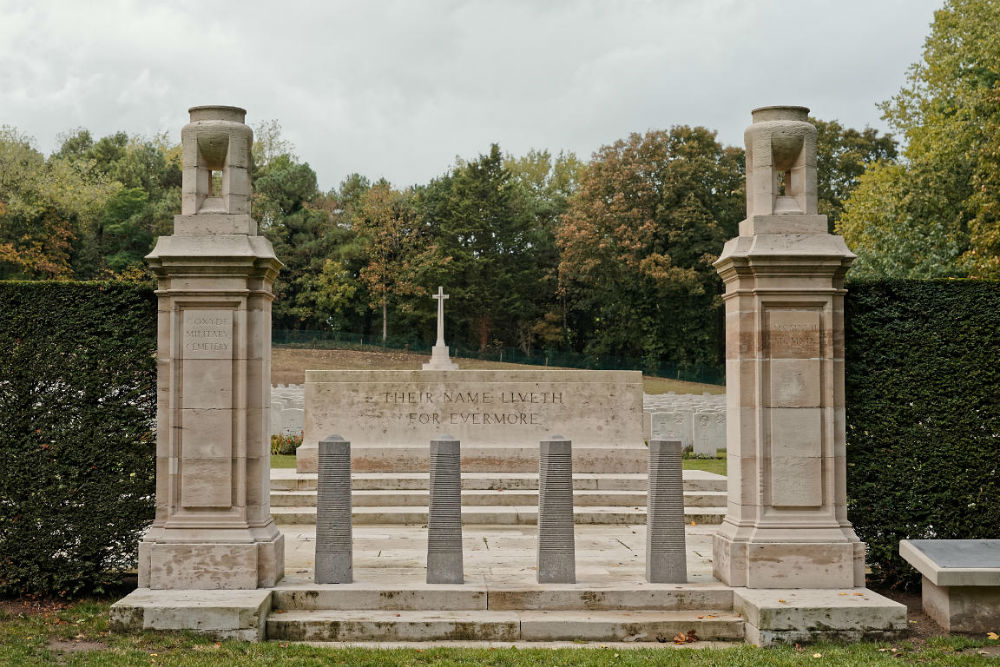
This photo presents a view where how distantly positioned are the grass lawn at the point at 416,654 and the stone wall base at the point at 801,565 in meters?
0.71

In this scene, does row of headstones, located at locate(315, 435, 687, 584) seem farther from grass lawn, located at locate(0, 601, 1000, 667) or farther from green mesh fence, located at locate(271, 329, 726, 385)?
green mesh fence, located at locate(271, 329, 726, 385)

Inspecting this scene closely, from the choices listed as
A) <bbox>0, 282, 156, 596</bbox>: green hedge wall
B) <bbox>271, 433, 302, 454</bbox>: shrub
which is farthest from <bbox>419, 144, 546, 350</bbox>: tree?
<bbox>0, 282, 156, 596</bbox>: green hedge wall

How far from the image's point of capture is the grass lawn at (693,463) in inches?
669

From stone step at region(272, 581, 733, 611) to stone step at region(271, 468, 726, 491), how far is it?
17.8 feet

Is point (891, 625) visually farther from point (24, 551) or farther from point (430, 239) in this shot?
point (430, 239)

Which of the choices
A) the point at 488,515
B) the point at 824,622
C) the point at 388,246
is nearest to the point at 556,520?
the point at 824,622

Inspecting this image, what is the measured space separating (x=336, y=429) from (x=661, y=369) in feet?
121

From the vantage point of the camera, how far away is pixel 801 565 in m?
7.43

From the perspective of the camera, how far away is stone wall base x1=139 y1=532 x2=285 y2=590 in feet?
23.9

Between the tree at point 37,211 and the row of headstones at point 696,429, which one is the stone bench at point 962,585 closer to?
the row of headstones at point 696,429

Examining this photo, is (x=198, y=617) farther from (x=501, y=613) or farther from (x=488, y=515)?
(x=488, y=515)

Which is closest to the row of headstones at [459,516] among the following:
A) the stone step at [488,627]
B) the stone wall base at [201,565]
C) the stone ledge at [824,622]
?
the stone step at [488,627]

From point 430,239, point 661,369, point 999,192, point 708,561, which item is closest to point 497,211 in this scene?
point 430,239

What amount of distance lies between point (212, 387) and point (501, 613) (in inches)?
128
